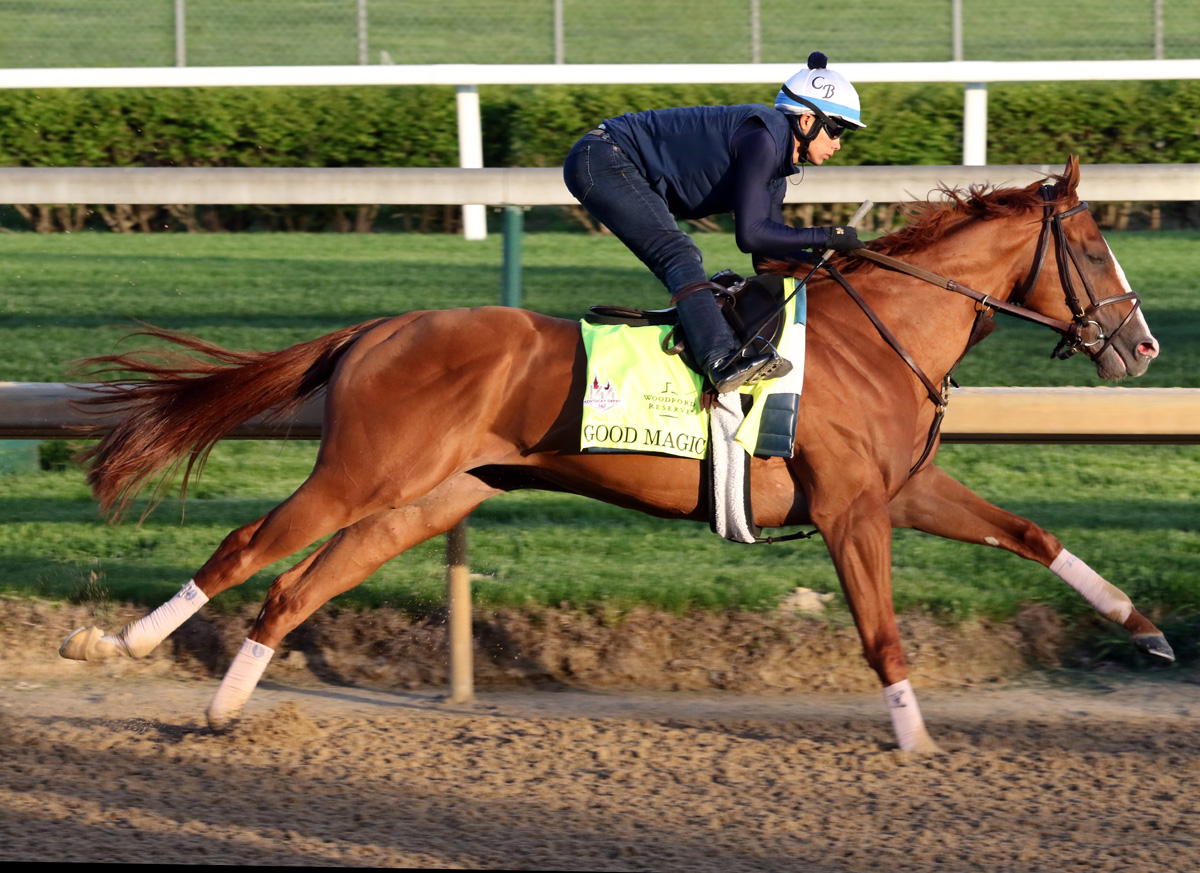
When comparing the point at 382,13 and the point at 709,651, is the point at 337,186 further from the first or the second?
the point at 382,13

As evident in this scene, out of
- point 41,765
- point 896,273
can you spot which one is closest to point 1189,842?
point 896,273

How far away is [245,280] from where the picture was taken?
798cm

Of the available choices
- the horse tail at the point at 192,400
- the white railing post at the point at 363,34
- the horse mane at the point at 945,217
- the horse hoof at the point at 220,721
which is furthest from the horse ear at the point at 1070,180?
the white railing post at the point at 363,34

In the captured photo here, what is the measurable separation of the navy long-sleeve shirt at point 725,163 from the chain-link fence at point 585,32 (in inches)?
333

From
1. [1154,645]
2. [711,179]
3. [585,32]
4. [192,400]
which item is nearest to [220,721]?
[192,400]

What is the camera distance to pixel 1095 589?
4508mm

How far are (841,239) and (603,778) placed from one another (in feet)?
5.45

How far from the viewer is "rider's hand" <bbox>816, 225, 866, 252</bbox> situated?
4219mm

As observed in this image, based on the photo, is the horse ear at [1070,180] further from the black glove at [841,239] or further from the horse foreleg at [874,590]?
the horse foreleg at [874,590]

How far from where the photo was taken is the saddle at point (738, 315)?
4.21 meters

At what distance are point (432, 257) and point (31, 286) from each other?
198cm

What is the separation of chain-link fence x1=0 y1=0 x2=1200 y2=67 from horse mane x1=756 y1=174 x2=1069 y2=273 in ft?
27.4

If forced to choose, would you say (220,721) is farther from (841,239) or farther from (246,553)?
(841,239)

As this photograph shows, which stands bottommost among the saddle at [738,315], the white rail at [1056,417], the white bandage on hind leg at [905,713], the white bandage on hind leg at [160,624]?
the white bandage on hind leg at [905,713]
